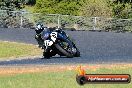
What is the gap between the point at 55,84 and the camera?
10.8 m

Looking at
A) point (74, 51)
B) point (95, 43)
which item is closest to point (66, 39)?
point (74, 51)

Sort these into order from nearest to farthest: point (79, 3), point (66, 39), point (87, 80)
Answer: point (87, 80) < point (66, 39) < point (79, 3)

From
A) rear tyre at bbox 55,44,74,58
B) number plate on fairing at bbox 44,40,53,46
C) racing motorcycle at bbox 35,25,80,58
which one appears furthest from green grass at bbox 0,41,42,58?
number plate on fairing at bbox 44,40,53,46

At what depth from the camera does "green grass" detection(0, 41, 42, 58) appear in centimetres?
2828

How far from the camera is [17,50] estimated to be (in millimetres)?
29812

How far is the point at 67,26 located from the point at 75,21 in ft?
2.81

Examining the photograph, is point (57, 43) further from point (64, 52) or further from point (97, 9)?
point (97, 9)

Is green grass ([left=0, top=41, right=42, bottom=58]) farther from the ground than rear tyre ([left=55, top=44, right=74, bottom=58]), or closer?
closer

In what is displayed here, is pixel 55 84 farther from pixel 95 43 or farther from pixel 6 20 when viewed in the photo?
pixel 6 20

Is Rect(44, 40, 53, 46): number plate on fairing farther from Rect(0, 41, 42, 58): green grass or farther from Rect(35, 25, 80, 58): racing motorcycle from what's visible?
Rect(0, 41, 42, 58): green grass

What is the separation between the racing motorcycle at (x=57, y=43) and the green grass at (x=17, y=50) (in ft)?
20.2

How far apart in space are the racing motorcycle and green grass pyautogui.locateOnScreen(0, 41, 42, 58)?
20.2ft

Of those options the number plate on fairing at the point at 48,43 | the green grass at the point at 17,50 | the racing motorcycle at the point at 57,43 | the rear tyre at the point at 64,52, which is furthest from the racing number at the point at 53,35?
the green grass at the point at 17,50

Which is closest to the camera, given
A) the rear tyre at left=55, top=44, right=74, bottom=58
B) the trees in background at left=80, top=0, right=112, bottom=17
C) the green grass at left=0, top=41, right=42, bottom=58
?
the rear tyre at left=55, top=44, right=74, bottom=58
